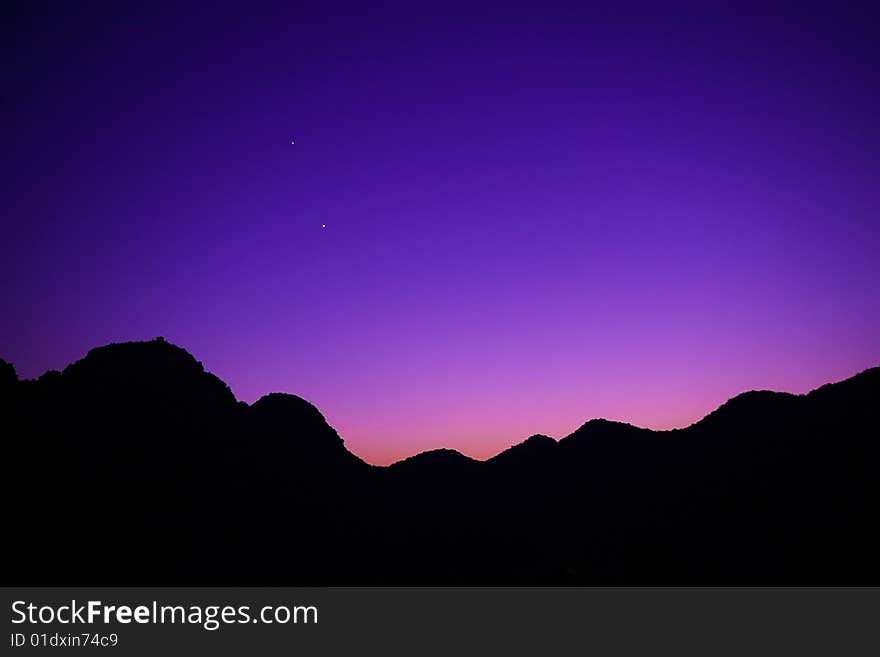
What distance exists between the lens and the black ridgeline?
40.7m

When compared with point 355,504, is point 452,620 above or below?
below

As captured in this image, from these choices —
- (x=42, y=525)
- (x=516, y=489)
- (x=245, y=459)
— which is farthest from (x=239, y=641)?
(x=516, y=489)

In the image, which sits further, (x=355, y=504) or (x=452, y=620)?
(x=355, y=504)

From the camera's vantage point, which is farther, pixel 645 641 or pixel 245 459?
pixel 245 459

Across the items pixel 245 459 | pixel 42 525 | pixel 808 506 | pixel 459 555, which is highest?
pixel 245 459

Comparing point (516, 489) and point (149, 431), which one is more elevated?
point (149, 431)

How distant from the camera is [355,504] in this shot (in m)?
69.6

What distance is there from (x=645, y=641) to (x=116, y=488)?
42.7 m

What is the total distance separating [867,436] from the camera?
159 ft

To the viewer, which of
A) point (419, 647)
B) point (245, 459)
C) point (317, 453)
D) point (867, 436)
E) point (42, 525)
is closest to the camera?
point (419, 647)

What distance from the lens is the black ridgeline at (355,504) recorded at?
40688 mm

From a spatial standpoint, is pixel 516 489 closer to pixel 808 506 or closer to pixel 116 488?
pixel 808 506

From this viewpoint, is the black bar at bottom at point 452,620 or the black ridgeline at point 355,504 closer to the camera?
the black bar at bottom at point 452,620

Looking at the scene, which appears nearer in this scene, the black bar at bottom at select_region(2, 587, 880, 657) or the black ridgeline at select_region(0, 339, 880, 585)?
the black bar at bottom at select_region(2, 587, 880, 657)
